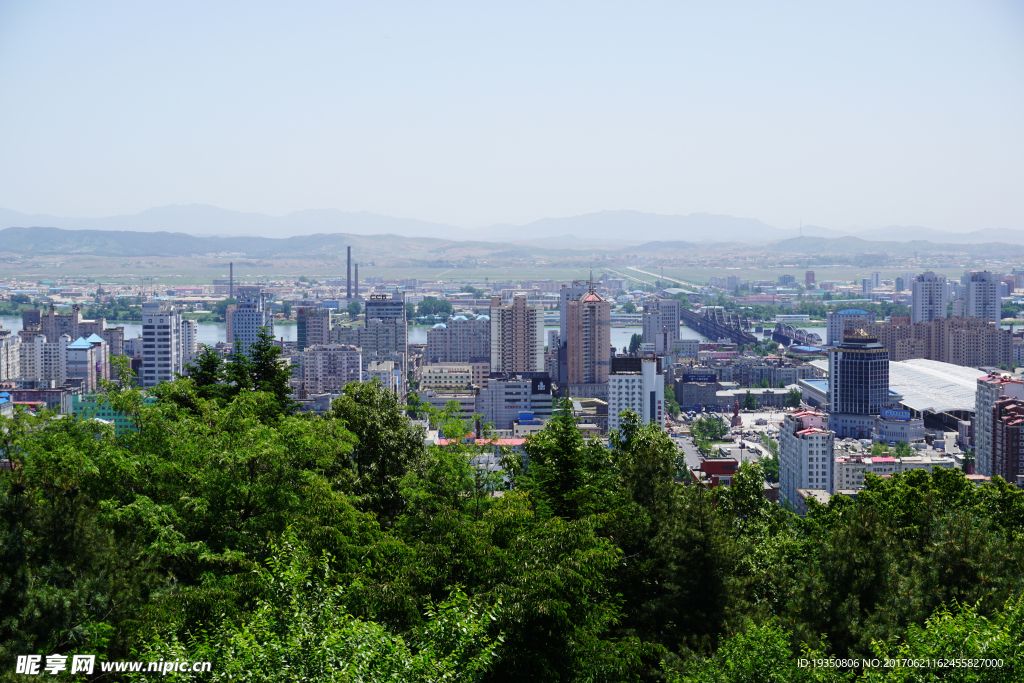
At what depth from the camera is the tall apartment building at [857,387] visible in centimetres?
1730

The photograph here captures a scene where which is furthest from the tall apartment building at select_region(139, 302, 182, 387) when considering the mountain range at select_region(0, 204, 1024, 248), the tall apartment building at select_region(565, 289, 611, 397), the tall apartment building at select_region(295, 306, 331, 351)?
the mountain range at select_region(0, 204, 1024, 248)

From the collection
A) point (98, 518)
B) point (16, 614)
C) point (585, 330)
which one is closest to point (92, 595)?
point (16, 614)

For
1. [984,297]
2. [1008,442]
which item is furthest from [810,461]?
[984,297]

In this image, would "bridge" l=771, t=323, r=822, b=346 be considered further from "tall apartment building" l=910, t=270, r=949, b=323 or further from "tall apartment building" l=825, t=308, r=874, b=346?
"tall apartment building" l=910, t=270, r=949, b=323

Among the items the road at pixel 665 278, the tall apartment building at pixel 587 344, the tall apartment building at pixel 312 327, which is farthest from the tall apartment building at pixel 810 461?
the road at pixel 665 278

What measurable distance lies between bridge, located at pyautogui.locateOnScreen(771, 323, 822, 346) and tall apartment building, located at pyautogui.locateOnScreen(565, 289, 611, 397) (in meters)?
12.6

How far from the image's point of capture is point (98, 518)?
115 inches

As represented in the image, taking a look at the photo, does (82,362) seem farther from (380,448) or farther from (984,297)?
(984,297)

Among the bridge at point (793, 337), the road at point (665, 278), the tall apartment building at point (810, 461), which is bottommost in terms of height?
the tall apartment building at point (810, 461)

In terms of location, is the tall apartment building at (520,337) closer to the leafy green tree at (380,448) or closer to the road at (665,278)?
the leafy green tree at (380,448)

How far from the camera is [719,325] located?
3394cm

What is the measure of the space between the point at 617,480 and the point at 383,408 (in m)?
1.38

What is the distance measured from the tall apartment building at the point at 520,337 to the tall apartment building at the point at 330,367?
3121 mm

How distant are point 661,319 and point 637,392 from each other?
16.5 meters
